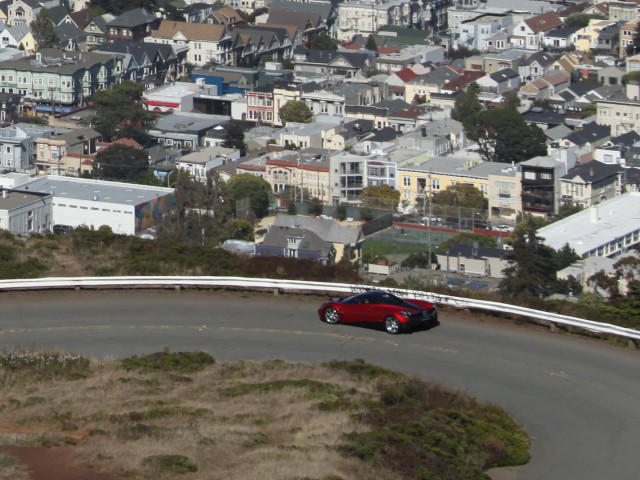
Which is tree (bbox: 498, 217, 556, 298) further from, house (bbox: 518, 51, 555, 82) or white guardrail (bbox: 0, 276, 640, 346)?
house (bbox: 518, 51, 555, 82)

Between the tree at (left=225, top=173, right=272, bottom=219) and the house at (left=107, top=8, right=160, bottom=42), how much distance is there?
34283 mm

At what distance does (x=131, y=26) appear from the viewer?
89.2m

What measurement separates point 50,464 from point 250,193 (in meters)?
44.3

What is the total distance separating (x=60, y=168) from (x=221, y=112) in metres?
12.8

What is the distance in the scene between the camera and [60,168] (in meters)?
64.6

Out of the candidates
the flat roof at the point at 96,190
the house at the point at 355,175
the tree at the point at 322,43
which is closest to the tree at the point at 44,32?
the tree at the point at 322,43

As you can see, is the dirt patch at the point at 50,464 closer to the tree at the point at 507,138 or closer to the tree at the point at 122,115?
the tree at the point at 507,138

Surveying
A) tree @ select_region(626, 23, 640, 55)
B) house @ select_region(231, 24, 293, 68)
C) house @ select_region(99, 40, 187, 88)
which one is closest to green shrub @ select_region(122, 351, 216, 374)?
house @ select_region(99, 40, 187, 88)

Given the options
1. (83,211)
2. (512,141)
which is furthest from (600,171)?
(83,211)

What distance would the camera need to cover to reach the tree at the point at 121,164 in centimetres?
6181

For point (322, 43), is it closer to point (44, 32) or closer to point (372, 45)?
point (372, 45)

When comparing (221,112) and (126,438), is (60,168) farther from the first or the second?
(126,438)

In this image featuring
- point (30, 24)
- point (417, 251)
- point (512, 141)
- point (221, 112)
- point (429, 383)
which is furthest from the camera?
point (30, 24)

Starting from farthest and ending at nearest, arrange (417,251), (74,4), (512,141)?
(74,4) → (512,141) → (417,251)
